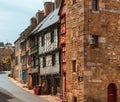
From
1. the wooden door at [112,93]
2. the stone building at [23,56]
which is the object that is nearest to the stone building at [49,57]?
the stone building at [23,56]

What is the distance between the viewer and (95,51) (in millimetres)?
32750

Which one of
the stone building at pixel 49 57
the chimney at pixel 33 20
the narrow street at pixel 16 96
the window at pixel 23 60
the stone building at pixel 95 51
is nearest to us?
the stone building at pixel 95 51

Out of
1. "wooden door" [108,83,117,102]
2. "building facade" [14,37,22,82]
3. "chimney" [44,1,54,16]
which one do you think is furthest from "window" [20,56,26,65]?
"wooden door" [108,83,117,102]

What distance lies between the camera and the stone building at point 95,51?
32.4 m

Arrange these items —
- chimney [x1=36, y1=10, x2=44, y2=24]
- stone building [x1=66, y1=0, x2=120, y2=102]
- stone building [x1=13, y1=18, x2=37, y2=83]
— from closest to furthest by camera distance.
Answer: stone building [x1=66, y1=0, x2=120, y2=102] → chimney [x1=36, y1=10, x2=44, y2=24] → stone building [x1=13, y1=18, x2=37, y2=83]

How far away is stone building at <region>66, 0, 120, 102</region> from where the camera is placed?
32.4m

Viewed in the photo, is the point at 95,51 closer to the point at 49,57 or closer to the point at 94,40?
the point at 94,40

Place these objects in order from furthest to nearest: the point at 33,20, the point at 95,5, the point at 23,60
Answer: the point at 23,60 → the point at 33,20 → the point at 95,5

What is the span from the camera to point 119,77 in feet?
112

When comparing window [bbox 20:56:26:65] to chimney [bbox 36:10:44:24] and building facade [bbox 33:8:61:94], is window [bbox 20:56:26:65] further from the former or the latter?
building facade [bbox 33:8:61:94]

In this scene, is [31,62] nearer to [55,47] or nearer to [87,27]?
[55,47]

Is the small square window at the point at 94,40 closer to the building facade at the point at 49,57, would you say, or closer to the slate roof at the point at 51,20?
the building facade at the point at 49,57

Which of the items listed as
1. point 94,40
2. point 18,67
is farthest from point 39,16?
point 94,40

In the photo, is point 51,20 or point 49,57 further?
point 51,20
